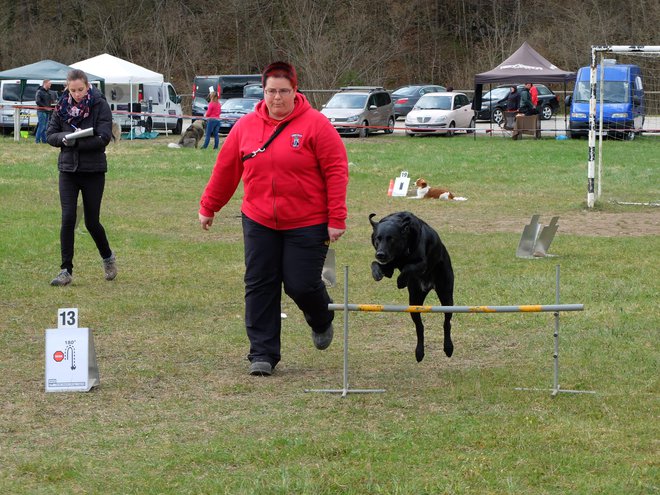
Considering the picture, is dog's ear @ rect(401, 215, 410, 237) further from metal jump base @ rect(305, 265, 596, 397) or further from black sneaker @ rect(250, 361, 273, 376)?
black sneaker @ rect(250, 361, 273, 376)

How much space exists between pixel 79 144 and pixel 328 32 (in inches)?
1832

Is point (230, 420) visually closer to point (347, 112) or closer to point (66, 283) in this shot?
point (66, 283)

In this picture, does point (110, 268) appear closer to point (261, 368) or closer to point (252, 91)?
point (261, 368)

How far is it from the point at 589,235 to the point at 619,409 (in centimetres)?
781

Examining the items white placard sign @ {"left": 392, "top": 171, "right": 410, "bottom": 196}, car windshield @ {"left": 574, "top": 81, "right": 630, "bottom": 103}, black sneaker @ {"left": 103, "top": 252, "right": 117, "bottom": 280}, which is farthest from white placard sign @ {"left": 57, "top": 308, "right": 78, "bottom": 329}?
car windshield @ {"left": 574, "top": 81, "right": 630, "bottom": 103}

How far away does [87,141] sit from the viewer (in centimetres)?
913

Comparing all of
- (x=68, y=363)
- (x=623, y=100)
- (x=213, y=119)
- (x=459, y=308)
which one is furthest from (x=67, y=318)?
(x=623, y=100)

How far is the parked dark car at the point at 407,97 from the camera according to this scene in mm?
44344

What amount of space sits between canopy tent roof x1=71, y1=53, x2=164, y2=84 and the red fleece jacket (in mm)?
29380

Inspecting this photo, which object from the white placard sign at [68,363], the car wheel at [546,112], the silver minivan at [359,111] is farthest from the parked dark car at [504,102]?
the white placard sign at [68,363]

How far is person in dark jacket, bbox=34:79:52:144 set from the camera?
30.2 metres

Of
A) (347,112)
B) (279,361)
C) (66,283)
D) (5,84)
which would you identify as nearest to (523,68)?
(347,112)

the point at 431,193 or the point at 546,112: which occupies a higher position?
→ the point at 546,112

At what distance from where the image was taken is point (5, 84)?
114 ft
